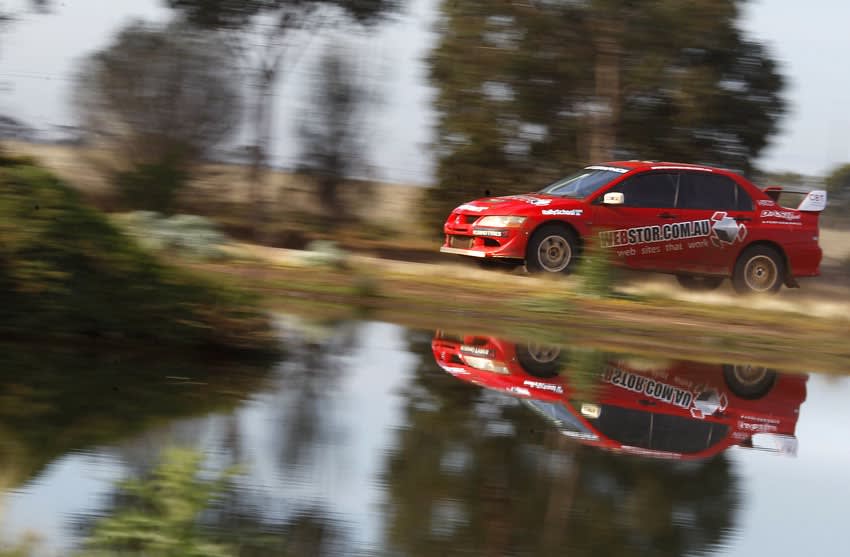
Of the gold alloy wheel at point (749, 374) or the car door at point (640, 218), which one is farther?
the car door at point (640, 218)

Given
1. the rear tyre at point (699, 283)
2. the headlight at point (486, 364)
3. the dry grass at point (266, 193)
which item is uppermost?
the headlight at point (486, 364)

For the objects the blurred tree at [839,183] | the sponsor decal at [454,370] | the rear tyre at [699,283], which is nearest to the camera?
the sponsor decal at [454,370]

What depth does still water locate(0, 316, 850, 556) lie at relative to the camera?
5.26 m

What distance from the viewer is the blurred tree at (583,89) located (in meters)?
20.7

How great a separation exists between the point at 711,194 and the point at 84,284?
1031 centimetres

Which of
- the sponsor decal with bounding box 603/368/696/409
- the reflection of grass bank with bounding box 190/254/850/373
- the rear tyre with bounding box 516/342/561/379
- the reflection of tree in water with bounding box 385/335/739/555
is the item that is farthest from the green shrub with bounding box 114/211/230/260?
the reflection of tree in water with bounding box 385/335/739/555

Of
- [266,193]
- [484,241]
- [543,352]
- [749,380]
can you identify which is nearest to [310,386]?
[543,352]

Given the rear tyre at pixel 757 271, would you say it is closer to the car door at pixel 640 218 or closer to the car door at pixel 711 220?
the car door at pixel 711 220

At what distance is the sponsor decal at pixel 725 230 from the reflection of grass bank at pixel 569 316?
6.32 ft

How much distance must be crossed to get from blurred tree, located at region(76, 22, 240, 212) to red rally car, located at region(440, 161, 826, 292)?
608 cm

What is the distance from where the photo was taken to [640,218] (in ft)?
53.2

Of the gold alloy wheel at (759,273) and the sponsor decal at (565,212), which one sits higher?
the sponsor decal at (565,212)

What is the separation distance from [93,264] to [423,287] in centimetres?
594

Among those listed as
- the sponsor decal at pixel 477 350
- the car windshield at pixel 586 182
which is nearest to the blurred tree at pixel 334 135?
the car windshield at pixel 586 182
